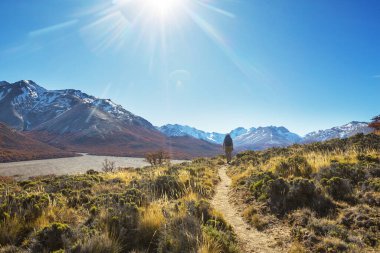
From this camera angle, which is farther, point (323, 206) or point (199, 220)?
point (323, 206)

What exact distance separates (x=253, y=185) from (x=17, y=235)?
8.31 m

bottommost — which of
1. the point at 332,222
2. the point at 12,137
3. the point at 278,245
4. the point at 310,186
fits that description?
the point at 278,245

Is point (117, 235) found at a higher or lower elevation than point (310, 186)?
lower

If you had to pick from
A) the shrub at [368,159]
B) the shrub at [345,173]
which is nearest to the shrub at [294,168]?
the shrub at [345,173]

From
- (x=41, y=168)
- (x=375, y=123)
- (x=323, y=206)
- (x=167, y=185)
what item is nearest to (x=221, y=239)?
(x=323, y=206)

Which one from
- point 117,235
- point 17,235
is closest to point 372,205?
point 117,235

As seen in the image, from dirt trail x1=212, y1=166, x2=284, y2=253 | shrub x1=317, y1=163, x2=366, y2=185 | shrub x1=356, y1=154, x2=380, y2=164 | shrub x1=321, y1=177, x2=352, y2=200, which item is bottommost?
dirt trail x1=212, y1=166, x2=284, y2=253

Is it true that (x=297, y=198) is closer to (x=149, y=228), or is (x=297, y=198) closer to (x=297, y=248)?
(x=297, y=248)

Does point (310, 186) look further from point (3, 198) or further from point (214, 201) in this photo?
point (3, 198)

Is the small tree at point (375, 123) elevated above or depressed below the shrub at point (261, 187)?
above

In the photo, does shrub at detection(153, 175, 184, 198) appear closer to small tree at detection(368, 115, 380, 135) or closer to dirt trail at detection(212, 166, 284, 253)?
dirt trail at detection(212, 166, 284, 253)

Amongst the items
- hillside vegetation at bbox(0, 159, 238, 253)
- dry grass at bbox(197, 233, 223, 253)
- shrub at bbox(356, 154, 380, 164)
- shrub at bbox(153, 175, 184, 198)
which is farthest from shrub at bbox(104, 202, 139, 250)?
shrub at bbox(356, 154, 380, 164)

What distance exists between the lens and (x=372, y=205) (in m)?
7.37

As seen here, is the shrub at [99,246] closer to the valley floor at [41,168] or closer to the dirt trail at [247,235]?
the dirt trail at [247,235]
